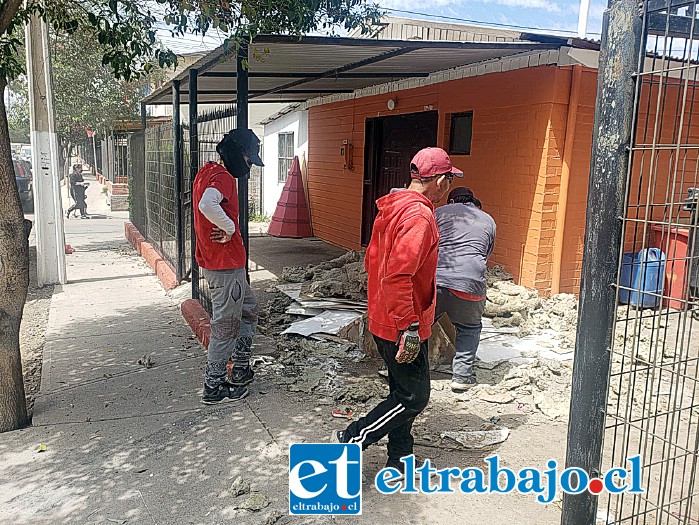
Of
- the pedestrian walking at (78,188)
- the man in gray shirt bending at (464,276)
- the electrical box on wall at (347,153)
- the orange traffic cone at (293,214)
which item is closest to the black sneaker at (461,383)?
the man in gray shirt bending at (464,276)

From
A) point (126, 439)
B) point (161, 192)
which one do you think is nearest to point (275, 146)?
point (161, 192)

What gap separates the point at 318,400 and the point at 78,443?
65.8 inches

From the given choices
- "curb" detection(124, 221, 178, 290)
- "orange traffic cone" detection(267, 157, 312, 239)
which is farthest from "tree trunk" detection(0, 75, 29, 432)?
"orange traffic cone" detection(267, 157, 312, 239)

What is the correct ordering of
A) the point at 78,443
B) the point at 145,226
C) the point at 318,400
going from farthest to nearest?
1. the point at 145,226
2. the point at 318,400
3. the point at 78,443

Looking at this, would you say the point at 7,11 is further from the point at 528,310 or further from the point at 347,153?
the point at 347,153

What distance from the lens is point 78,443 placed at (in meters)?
3.93

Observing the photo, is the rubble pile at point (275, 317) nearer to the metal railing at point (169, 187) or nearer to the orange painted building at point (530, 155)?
the metal railing at point (169, 187)

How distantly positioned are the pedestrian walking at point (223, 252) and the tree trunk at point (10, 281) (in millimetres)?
1198

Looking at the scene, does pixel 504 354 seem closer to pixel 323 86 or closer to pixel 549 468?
pixel 549 468

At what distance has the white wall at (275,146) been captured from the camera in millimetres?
14227

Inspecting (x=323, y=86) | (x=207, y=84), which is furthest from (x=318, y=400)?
(x=323, y=86)

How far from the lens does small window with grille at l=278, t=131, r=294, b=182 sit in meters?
15.3

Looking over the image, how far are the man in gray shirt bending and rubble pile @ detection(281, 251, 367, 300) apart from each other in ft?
7.30

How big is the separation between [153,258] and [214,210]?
243 inches
